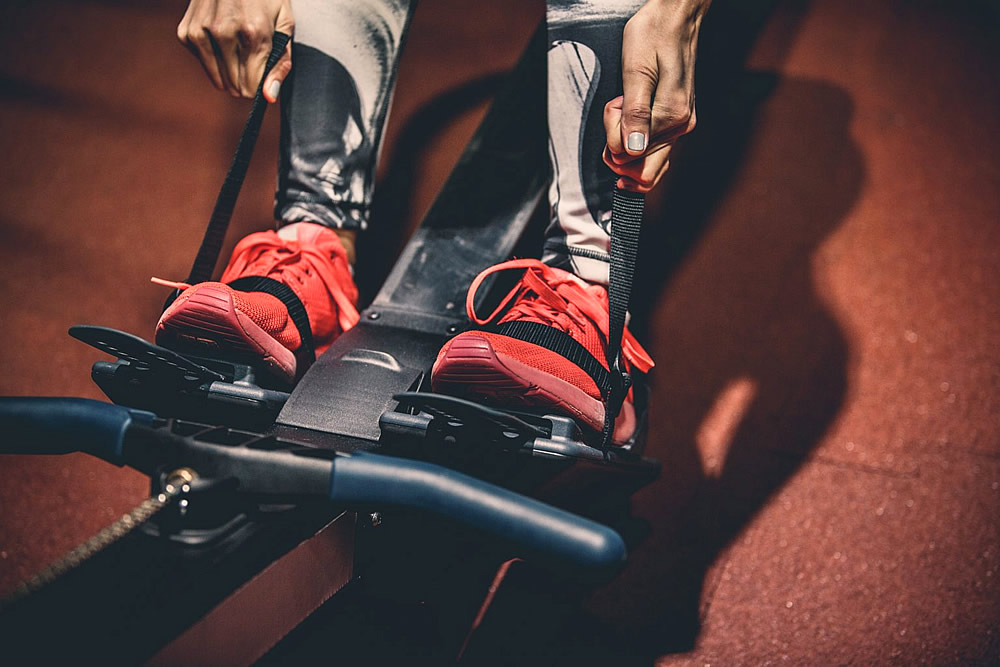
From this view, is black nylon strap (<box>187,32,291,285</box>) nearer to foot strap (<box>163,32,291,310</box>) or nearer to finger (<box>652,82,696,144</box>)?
foot strap (<box>163,32,291,310</box>)

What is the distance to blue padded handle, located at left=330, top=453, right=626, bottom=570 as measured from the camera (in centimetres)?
42

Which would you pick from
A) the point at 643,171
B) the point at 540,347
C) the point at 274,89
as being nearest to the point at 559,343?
the point at 540,347

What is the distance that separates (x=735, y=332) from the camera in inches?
40.8

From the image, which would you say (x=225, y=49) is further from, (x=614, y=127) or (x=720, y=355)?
(x=720, y=355)

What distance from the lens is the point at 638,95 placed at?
605mm

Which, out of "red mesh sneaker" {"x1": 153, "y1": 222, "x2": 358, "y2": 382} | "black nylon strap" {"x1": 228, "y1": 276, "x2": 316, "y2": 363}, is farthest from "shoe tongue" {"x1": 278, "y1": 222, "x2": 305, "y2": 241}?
"black nylon strap" {"x1": 228, "y1": 276, "x2": 316, "y2": 363}

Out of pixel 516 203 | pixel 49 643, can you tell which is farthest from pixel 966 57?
pixel 49 643

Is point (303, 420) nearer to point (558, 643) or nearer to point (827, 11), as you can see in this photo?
point (558, 643)

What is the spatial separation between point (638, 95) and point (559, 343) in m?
0.22

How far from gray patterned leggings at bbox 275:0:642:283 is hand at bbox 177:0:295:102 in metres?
0.03

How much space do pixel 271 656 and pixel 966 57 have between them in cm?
151

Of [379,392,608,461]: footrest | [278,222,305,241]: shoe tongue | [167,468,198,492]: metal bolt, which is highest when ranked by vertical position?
[278,222,305,241]: shoe tongue

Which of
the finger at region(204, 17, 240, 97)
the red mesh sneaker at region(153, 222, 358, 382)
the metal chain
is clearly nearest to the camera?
the metal chain

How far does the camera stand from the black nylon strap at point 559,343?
0.62 m
